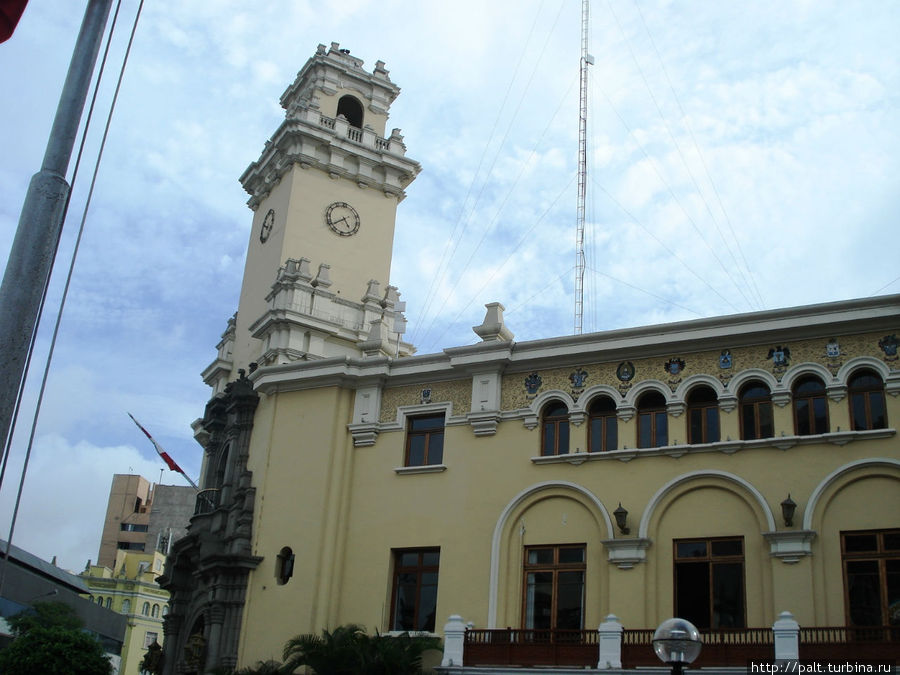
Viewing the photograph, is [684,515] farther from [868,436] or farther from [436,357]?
[436,357]

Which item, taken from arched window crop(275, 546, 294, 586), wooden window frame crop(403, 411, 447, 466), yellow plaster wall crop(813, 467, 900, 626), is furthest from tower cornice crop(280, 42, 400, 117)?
yellow plaster wall crop(813, 467, 900, 626)

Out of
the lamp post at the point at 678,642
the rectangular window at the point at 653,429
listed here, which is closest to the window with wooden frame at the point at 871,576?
the rectangular window at the point at 653,429

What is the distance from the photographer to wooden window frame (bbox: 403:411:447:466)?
27922 millimetres

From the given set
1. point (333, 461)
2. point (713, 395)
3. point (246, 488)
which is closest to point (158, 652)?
point (246, 488)

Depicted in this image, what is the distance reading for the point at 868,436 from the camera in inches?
882

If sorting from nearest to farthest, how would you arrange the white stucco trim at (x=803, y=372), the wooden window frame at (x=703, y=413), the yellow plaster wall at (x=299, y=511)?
1. the white stucco trim at (x=803, y=372)
2. the wooden window frame at (x=703, y=413)
3. the yellow plaster wall at (x=299, y=511)

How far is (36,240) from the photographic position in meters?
7.50

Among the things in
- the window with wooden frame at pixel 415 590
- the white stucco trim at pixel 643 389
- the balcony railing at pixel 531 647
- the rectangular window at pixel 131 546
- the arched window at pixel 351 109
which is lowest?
the balcony railing at pixel 531 647

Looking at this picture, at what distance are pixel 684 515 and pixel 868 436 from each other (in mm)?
4403

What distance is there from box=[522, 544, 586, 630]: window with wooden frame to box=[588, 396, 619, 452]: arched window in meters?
2.51

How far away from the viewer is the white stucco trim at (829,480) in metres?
22.2

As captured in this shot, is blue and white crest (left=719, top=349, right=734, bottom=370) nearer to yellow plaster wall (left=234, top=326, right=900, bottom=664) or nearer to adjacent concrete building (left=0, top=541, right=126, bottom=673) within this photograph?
yellow plaster wall (left=234, top=326, right=900, bottom=664)

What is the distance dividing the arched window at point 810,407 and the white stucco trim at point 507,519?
486cm

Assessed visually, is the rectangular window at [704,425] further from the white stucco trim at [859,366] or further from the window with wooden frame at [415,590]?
the window with wooden frame at [415,590]
